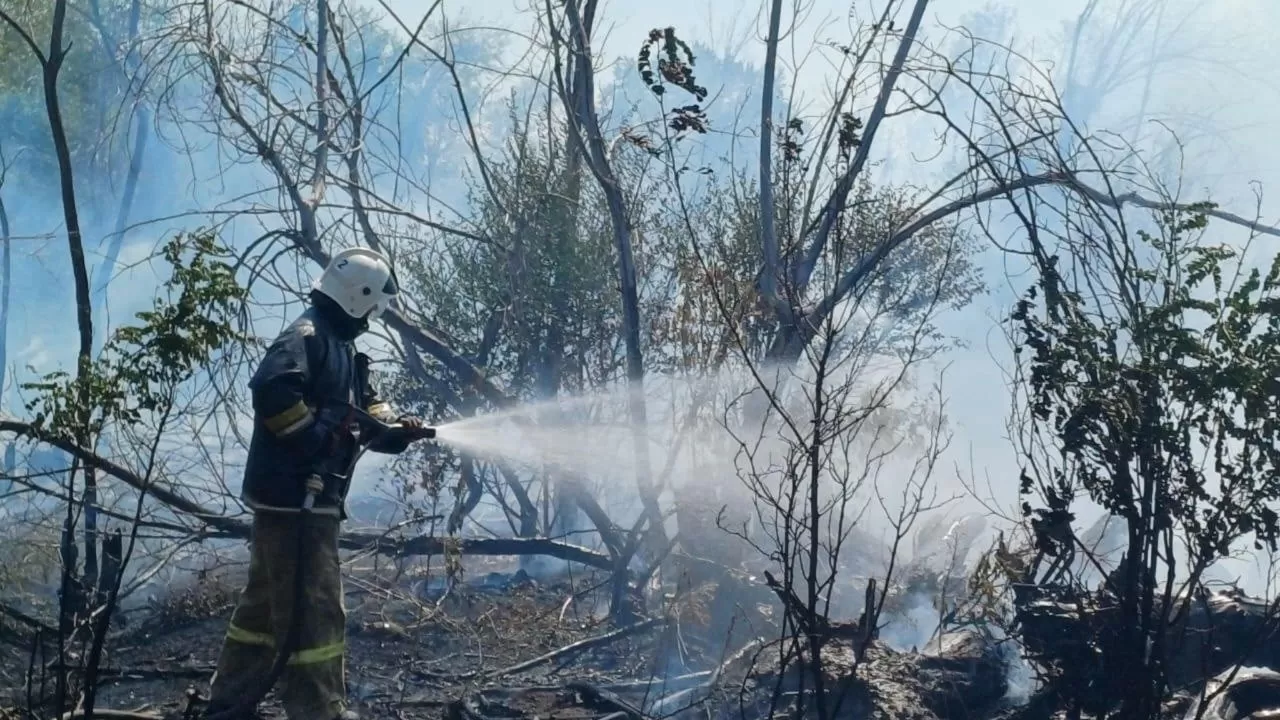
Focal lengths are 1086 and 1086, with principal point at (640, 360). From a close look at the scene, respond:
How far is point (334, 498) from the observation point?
14.4 feet

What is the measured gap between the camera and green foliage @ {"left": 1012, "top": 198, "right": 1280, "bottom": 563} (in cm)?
327

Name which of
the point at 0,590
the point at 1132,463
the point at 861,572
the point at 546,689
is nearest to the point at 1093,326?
the point at 1132,463

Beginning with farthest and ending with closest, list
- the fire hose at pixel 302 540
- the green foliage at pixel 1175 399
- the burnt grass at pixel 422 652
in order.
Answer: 1. the burnt grass at pixel 422 652
2. the fire hose at pixel 302 540
3. the green foliage at pixel 1175 399

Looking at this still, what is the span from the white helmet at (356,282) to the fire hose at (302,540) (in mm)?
448

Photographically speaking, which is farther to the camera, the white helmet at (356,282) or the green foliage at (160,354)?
the white helmet at (356,282)

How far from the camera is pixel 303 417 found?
4078 millimetres

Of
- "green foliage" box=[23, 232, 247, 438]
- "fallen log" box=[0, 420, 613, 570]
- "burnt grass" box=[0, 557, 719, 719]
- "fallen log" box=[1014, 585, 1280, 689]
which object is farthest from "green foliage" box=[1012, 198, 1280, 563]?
"fallen log" box=[0, 420, 613, 570]

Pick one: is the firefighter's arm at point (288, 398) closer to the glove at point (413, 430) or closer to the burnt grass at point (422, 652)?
the glove at point (413, 430)

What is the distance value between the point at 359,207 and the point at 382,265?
3270 millimetres

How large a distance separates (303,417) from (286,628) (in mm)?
868

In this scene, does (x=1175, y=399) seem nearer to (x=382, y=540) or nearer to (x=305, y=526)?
(x=305, y=526)

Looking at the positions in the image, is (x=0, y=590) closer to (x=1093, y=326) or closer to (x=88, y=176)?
(x=1093, y=326)

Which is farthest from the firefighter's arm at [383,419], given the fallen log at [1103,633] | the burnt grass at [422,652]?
the fallen log at [1103,633]

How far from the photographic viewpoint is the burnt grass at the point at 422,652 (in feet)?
17.1
